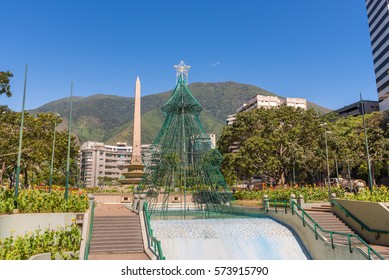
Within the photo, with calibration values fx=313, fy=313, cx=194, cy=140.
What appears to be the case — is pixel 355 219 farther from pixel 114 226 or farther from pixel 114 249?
pixel 114 226

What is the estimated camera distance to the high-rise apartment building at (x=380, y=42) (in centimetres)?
8181

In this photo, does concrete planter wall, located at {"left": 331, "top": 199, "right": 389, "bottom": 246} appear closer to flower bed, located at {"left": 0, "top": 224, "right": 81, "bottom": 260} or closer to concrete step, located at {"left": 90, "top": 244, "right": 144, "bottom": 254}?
concrete step, located at {"left": 90, "top": 244, "right": 144, "bottom": 254}

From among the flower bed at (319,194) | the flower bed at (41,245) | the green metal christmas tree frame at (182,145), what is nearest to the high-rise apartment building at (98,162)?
the flower bed at (319,194)

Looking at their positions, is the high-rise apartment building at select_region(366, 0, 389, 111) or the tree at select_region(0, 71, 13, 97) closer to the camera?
the tree at select_region(0, 71, 13, 97)

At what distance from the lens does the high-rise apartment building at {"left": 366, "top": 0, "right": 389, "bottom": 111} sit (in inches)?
3221

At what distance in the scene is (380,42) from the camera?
8531 centimetres

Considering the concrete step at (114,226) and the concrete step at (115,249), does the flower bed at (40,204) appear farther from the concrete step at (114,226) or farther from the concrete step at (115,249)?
the concrete step at (115,249)

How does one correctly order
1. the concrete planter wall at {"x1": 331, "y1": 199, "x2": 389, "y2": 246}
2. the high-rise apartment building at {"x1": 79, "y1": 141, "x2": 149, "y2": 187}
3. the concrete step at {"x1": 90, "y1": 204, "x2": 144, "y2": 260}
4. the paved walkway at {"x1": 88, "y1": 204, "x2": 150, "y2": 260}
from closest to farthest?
the paved walkway at {"x1": 88, "y1": 204, "x2": 150, "y2": 260} < the concrete step at {"x1": 90, "y1": 204, "x2": 144, "y2": 260} < the concrete planter wall at {"x1": 331, "y1": 199, "x2": 389, "y2": 246} < the high-rise apartment building at {"x1": 79, "y1": 141, "x2": 149, "y2": 187}

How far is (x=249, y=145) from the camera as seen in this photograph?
46.3 meters

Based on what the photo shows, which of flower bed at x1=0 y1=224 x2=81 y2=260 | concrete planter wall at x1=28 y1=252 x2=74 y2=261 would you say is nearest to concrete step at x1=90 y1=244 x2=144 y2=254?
flower bed at x1=0 y1=224 x2=81 y2=260

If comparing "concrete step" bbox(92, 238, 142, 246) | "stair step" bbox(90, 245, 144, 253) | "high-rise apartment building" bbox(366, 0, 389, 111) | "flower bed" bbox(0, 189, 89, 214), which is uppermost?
"high-rise apartment building" bbox(366, 0, 389, 111)

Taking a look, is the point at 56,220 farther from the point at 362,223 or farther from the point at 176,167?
the point at 362,223

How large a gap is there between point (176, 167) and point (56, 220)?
13.6m
